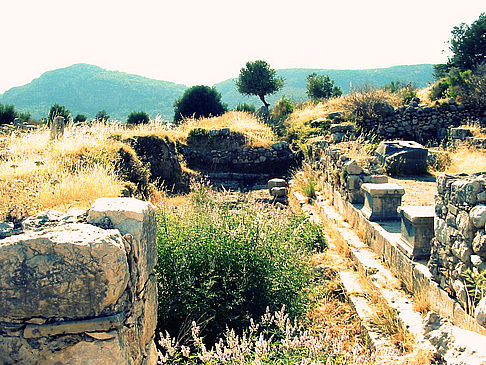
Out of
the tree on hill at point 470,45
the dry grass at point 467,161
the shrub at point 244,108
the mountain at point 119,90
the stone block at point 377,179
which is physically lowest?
the dry grass at point 467,161

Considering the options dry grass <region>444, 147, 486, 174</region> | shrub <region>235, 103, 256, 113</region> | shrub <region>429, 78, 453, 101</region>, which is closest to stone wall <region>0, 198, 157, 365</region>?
dry grass <region>444, 147, 486, 174</region>

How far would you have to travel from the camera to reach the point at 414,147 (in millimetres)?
9898

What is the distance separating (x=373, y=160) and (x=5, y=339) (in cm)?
696

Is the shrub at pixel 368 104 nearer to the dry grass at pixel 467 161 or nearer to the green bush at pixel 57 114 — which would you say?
the dry grass at pixel 467 161

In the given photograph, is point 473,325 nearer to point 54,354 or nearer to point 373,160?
point 54,354

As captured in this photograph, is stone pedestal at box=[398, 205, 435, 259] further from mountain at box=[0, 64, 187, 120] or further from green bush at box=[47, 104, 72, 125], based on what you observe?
mountain at box=[0, 64, 187, 120]

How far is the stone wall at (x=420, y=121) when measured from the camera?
15383mm

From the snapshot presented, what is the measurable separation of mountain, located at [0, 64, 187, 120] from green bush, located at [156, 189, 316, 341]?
317ft

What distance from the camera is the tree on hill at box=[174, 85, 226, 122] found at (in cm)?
3084

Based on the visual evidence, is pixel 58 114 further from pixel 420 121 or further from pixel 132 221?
pixel 132 221

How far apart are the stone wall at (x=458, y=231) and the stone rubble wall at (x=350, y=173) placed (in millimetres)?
3299

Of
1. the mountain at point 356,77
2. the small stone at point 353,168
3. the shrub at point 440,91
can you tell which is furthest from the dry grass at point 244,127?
the mountain at point 356,77

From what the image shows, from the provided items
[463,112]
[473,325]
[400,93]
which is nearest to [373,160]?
[473,325]

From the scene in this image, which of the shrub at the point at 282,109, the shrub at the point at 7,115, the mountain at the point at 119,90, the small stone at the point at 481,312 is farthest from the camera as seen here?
the mountain at the point at 119,90
